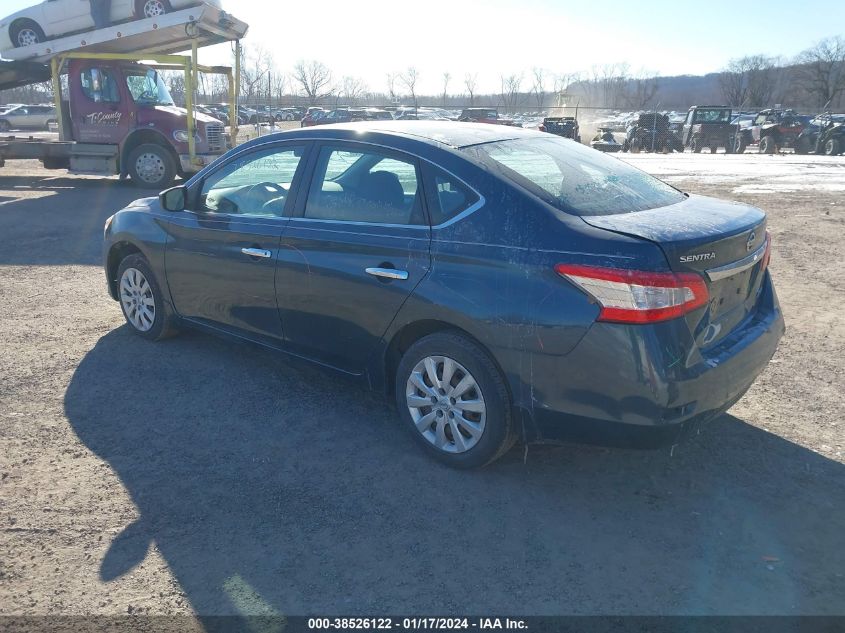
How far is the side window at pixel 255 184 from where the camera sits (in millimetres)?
4348

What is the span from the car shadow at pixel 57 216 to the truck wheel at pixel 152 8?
143 inches

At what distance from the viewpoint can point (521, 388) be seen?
328 centimetres

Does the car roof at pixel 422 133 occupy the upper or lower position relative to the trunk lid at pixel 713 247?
upper

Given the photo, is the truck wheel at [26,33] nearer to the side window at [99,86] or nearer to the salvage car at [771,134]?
the side window at [99,86]

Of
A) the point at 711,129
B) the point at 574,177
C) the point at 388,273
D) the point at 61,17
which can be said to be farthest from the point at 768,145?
the point at 388,273

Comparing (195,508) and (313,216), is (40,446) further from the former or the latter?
(313,216)

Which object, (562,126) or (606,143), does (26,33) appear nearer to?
(562,126)

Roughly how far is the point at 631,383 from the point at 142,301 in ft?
13.0

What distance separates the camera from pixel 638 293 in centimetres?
291

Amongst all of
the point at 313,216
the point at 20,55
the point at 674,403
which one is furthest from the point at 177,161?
the point at 674,403

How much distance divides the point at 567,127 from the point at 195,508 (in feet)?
107

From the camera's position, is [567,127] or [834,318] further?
[567,127]

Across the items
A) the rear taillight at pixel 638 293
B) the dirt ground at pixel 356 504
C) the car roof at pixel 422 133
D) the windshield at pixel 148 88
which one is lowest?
the dirt ground at pixel 356 504

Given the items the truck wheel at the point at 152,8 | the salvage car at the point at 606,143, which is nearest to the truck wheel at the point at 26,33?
the truck wheel at the point at 152,8
